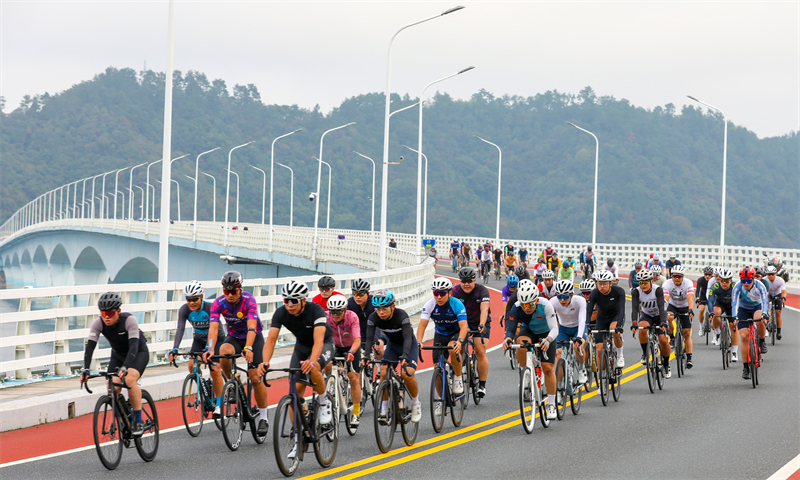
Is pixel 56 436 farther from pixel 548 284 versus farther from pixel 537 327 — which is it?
pixel 548 284

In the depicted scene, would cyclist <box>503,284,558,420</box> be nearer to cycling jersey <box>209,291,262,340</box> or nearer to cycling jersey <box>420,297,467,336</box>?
cycling jersey <box>420,297,467,336</box>

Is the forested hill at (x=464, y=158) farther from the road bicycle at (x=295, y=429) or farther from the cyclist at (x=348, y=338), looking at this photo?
the road bicycle at (x=295, y=429)

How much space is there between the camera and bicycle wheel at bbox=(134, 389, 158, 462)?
873cm

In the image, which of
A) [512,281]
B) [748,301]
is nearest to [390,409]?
[512,281]

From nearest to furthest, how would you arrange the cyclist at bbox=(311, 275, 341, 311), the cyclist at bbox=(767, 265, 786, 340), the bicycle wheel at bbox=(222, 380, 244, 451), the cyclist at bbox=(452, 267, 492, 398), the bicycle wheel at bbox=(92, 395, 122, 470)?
the bicycle wheel at bbox=(92, 395, 122, 470)
the bicycle wheel at bbox=(222, 380, 244, 451)
the cyclist at bbox=(311, 275, 341, 311)
the cyclist at bbox=(452, 267, 492, 398)
the cyclist at bbox=(767, 265, 786, 340)

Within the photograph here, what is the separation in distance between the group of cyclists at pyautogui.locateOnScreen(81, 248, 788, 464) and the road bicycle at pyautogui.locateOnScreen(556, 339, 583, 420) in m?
0.19

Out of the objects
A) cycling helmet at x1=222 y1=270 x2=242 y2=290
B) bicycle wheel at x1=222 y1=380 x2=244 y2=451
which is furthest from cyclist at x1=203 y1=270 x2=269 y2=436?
bicycle wheel at x1=222 y1=380 x2=244 y2=451

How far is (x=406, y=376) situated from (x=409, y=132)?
408ft

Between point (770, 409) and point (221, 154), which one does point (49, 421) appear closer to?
point (770, 409)

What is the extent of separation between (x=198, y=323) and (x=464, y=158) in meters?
120

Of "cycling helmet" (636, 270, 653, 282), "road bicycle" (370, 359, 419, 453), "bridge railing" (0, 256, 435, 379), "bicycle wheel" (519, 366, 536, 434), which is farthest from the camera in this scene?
"cycling helmet" (636, 270, 653, 282)

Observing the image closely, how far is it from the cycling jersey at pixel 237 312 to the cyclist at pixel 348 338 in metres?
0.88

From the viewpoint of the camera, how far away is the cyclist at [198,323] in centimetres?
984

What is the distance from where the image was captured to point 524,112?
140 metres
